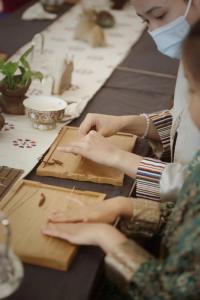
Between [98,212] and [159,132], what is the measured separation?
453 mm

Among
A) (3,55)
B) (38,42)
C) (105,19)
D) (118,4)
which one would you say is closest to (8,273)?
(3,55)

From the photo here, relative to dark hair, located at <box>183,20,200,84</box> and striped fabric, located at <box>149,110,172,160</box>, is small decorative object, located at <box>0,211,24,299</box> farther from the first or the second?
striped fabric, located at <box>149,110,172,160</box>

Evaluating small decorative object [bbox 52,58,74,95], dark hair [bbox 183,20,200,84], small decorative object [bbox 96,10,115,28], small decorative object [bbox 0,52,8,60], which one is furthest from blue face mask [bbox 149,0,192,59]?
small decorative object [bbox 96,10,115,28]

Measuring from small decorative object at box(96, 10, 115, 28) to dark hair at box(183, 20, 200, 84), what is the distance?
4.75 feet

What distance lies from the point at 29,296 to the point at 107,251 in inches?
6.1

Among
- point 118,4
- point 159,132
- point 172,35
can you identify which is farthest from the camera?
point 118,4

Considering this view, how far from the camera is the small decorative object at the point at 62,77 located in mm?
1508

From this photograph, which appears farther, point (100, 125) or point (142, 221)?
point (100, 125)

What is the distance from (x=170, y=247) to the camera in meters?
0.87

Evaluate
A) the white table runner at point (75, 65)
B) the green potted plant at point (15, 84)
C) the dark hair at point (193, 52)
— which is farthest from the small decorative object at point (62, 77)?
the dark hair at point (193, 52)

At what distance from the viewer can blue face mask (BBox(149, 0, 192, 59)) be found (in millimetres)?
1149

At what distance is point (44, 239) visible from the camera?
85 centimetres

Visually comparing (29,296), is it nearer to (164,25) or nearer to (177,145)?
(177,145)

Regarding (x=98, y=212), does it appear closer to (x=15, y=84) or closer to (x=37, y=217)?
(x=37, y=217)
